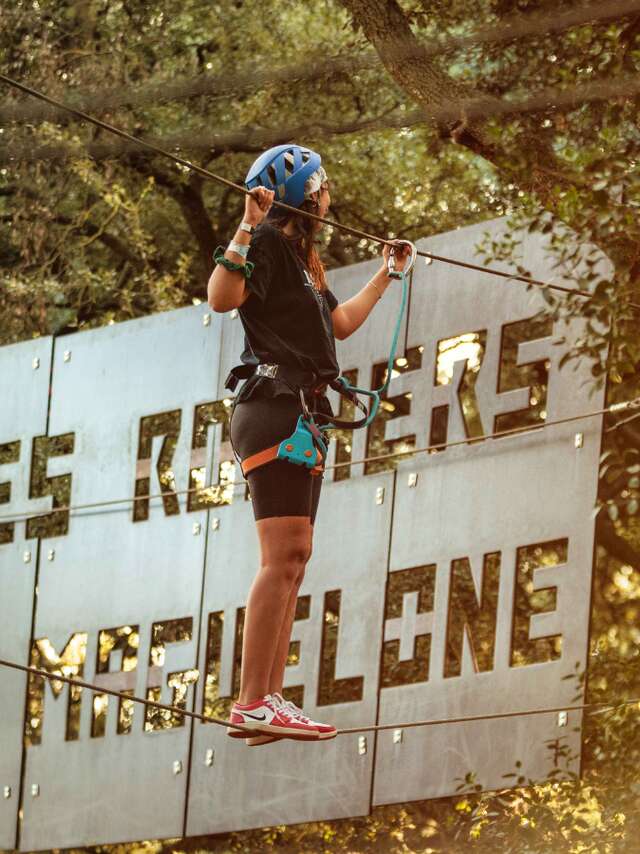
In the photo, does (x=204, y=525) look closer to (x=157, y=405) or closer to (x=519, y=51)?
(x=157, y=405)

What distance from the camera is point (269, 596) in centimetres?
461

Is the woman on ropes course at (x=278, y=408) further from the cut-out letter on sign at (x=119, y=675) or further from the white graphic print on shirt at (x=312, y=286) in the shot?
the cut-out letter on sign at (x=119, y=675)

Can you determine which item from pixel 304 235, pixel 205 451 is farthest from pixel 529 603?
pixel 304 235

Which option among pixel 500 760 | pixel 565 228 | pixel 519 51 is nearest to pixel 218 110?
pixel 519 51

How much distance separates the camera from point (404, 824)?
37.0 feet

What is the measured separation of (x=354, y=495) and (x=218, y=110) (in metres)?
4.19

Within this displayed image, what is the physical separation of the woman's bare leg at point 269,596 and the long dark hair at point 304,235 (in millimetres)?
651

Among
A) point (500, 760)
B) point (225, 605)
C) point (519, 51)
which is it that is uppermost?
point (519, 51)

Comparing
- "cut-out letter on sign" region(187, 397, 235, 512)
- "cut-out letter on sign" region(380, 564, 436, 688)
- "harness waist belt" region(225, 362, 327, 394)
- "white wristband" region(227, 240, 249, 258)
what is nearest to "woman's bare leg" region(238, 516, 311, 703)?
"harness waist belt" region(225, 362, 327, 394)

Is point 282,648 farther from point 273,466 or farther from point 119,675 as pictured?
point 119,675

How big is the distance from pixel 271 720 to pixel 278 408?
79cm

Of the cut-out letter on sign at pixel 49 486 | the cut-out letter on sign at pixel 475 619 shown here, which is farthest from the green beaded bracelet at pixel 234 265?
the cut-out letter on sign at pixel 475 619

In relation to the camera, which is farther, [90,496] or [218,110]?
[218,110]

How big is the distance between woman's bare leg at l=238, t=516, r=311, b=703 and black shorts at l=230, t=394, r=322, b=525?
4 cm
